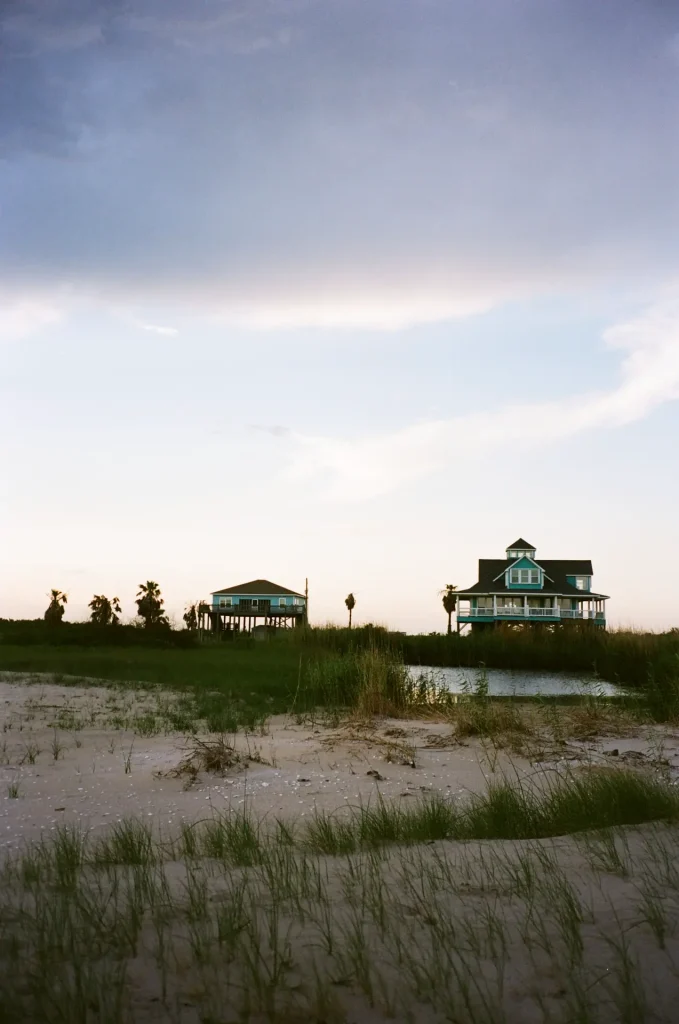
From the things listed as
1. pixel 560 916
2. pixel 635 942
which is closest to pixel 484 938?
pixel 560 916

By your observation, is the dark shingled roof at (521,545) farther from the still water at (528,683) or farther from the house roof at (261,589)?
the still water at (528,683)

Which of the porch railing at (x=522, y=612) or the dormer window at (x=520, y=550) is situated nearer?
the porch railing at (x=522, y=612)

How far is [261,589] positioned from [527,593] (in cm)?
2425

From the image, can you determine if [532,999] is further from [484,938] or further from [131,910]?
[131,910]

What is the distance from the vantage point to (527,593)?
5966 cm

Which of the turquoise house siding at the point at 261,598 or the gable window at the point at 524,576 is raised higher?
the gable window at the point at 524,576

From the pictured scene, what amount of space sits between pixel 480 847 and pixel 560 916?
3.98 feet

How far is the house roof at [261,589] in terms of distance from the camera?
71.9 m

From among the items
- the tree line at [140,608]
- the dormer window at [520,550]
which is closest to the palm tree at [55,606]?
the tree line at [140,608]

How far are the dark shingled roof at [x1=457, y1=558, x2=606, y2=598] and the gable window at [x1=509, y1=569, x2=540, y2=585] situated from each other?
618mm

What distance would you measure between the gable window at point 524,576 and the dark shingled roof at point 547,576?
0.62 meters

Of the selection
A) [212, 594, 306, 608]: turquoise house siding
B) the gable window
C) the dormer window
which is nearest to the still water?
the gable window

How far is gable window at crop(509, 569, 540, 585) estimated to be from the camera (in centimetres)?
6012

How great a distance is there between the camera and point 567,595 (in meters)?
60.7
